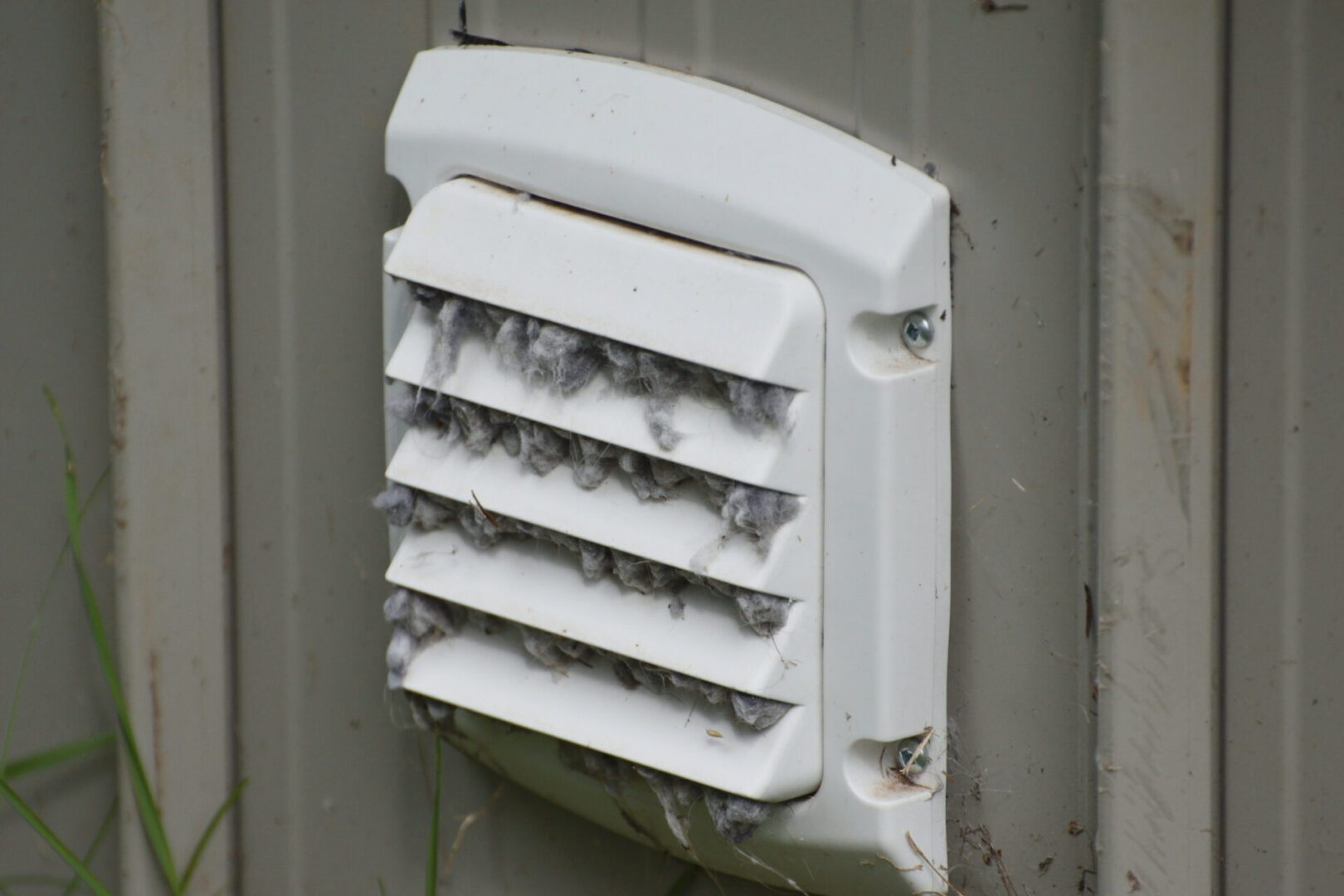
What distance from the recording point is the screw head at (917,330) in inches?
30.5

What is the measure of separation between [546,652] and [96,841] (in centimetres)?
63

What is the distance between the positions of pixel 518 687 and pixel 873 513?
0.97 ft

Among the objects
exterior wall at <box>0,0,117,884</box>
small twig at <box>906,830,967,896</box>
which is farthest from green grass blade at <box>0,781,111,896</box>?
small twig at <box>906,830,967,896</box>

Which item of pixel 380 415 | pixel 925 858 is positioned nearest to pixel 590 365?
pixel 380 415

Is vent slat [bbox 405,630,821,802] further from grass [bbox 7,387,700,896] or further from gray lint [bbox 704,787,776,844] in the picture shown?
grass [bbox 7,387,700,896]

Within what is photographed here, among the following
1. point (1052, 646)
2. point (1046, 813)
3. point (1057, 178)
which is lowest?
point (1046, 813)

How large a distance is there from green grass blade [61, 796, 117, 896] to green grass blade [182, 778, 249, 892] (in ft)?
0.39

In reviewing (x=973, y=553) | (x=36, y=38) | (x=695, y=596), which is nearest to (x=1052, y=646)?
(x=973, y=553)

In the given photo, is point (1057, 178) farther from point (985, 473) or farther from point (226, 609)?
point (226, 609)

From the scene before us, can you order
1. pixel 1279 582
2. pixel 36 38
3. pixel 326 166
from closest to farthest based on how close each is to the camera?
pixel 1279 582 → pixel 326 166 → pixel 36 38

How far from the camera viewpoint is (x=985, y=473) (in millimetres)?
808

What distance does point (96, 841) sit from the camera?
1154 millimetres

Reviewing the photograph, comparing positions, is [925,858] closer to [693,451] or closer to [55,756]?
[693,451]

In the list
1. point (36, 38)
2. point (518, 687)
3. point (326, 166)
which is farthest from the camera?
point (36, 38)
